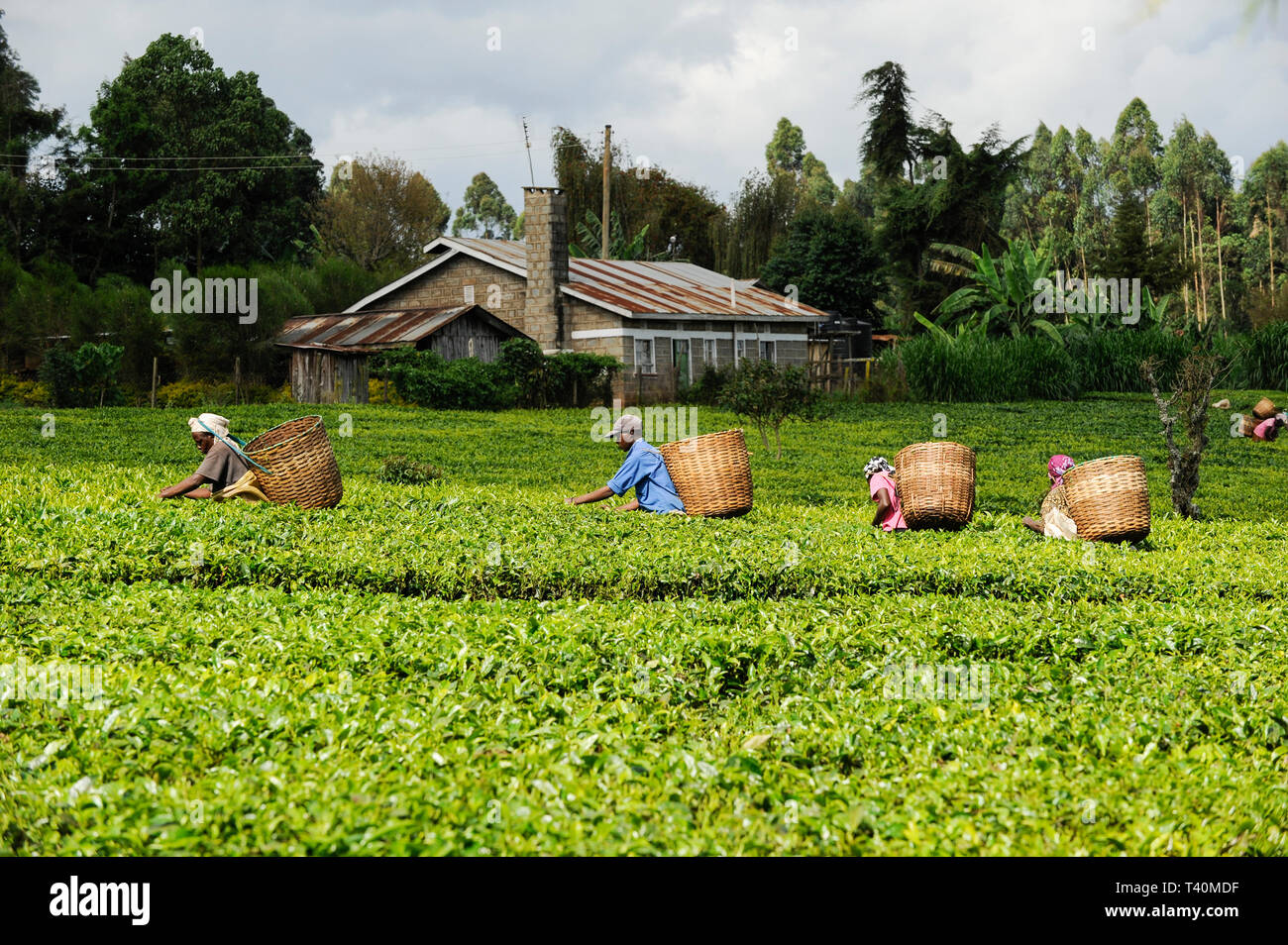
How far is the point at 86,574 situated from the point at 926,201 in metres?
45.9

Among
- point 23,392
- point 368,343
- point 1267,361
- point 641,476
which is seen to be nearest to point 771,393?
point 641,476

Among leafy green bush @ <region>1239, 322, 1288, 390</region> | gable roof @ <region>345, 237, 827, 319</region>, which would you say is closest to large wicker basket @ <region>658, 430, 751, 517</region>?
gable roof @ <region>345, 237, 827, 319</region>

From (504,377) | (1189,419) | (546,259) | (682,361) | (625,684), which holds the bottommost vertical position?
(625,684)

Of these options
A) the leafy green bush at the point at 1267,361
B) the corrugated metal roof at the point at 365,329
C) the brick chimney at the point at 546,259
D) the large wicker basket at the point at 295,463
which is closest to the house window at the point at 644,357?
the brick chimney at the point at 546,259

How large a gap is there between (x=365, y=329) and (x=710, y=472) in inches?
989

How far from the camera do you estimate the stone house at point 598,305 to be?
3466 cm

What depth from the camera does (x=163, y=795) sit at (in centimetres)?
425

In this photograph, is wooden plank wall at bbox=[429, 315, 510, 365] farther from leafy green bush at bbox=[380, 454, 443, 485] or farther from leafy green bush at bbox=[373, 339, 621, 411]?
leafy green bush at bbox=[380, 454, 443, 485]

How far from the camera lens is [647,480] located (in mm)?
11914

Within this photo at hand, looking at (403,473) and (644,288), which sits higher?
(644,288)

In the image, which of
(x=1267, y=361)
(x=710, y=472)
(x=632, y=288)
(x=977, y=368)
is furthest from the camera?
(x=632, y=288)

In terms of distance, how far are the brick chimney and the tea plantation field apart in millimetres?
23590

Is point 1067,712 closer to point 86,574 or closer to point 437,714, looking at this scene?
point 437,714

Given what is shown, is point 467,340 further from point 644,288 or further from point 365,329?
point 644,288
